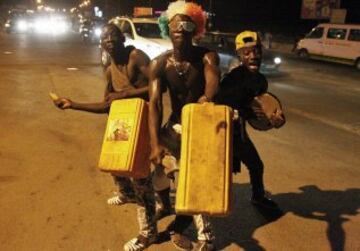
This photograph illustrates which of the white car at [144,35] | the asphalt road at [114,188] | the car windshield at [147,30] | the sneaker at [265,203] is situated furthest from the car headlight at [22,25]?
the sneaker at [265,203]

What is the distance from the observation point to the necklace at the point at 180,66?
3430mm

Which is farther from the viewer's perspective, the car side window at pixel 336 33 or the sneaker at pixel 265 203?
the car side window at pixel 336 33

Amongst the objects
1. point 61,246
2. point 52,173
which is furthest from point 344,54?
point 61,246

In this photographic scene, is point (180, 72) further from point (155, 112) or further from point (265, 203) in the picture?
point (265, 203)

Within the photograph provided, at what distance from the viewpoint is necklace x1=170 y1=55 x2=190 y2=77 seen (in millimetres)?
3430

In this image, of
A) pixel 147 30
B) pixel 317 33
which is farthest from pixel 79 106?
pixel 317 33

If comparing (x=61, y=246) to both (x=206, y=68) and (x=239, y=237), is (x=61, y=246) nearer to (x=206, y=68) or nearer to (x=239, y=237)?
A: (x=239, y=237)

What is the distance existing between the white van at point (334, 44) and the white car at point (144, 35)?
29.2 feet

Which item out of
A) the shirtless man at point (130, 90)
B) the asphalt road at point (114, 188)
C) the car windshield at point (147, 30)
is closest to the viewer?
the shirtless man at point (130, 90)

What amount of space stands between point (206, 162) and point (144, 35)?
1264cm

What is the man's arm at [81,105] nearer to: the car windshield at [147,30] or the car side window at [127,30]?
the car windshield at [147,30]

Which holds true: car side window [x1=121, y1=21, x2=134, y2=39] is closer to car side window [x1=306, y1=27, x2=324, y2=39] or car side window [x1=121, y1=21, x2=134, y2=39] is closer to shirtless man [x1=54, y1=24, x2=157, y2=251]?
car side window [x1=306, y1=27, x2=324, y2=39]

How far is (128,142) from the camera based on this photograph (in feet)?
11.5

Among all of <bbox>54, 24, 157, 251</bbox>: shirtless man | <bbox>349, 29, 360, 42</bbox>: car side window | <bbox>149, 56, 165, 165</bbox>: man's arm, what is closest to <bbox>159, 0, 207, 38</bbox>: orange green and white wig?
<bbox>149, 56, 165, 165</bbox>: man's arm
